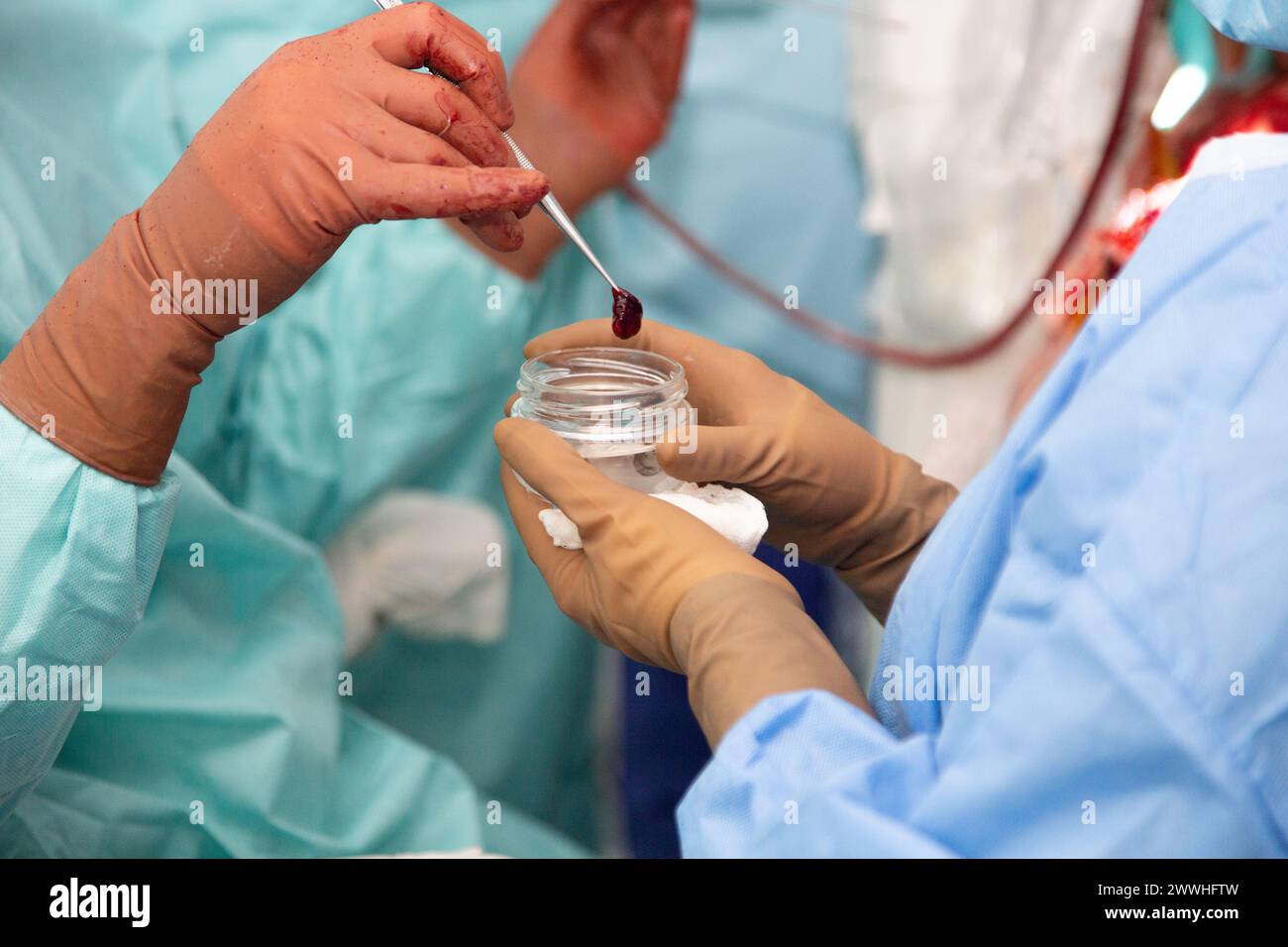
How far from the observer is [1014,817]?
53cm

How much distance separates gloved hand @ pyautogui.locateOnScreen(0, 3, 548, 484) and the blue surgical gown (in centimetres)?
36

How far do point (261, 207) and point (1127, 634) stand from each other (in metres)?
0.56

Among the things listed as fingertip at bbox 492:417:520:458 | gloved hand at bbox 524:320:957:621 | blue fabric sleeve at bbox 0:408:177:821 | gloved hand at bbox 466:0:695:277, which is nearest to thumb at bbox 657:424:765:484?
gloved hand at bbox 524:320:957:621

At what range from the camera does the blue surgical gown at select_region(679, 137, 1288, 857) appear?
0.50 meters

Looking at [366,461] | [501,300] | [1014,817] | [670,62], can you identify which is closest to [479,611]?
[366,461]

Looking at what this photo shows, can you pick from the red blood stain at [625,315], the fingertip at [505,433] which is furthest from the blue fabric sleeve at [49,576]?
the red blood stain at [625,315]

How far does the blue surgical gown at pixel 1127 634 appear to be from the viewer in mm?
500

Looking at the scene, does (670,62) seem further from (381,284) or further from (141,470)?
(141,470)

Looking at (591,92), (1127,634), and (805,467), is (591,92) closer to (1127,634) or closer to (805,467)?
(805,467)

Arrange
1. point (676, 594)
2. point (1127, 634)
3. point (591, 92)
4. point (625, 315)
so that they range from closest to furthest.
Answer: point (1127, 634)
point (676, 594)
point (625, 315)
point (591, 92)

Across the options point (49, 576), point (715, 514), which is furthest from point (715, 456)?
point (49, 576)

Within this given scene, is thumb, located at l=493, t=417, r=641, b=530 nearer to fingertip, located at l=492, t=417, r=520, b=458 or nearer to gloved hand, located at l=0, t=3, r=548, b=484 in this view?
fingertip, located at l=492, t=417, r=520, b=458

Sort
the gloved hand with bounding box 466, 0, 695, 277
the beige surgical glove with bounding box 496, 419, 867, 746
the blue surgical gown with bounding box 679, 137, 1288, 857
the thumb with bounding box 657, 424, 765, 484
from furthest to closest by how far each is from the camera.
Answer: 1. the gloved hand with bounding box 466, 0, 695, 277
2. the thumb with bounding box 657, 424, 765, 484
3. the beige surgical glove with bounding box 496, 419, 867, 746
4. the blue surgical gown with bounding box 679, 137, 1288, 857

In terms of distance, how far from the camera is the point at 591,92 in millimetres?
1198
